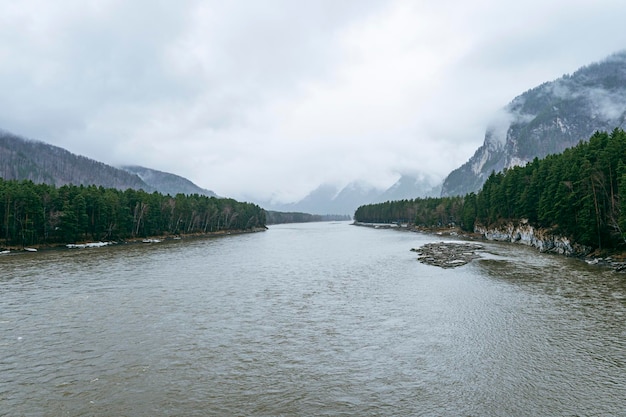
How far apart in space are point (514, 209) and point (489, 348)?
316 feet

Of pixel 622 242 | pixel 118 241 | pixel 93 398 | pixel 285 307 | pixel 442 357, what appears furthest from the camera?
pixel 118 241

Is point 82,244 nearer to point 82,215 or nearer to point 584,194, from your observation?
point 82,215

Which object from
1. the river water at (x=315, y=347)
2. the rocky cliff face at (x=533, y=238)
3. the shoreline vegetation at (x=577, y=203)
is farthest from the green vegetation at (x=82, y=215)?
the shoreline vegetation at (x=577, y=203)

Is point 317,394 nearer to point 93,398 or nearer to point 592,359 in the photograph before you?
point 93,398

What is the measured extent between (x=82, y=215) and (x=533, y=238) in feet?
401

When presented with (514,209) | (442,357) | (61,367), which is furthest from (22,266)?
(514,209)

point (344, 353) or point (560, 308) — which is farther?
point (560, 308)

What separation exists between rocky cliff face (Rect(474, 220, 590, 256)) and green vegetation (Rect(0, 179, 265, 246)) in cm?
11443

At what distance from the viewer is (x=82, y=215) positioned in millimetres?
106938

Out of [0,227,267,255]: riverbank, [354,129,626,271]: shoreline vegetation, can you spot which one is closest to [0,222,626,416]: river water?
[354,129,626,271]: shoreline vegetation

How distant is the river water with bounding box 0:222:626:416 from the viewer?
1783 cm

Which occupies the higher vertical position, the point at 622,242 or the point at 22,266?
the point at 622,242

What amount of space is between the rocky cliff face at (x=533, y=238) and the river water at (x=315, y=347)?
24.9m

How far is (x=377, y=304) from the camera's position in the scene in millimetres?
37031
